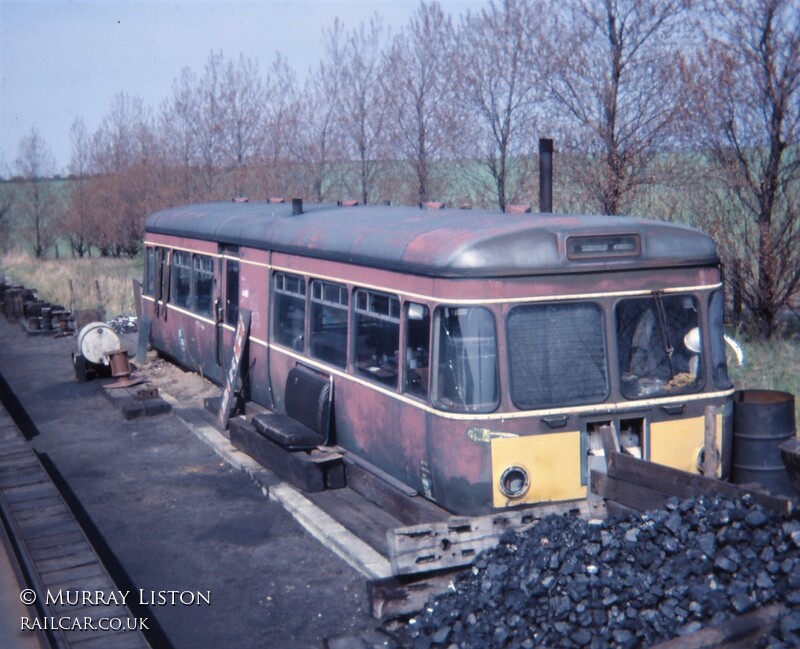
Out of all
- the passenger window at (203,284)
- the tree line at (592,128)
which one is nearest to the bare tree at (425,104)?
the tree line at (592,128)

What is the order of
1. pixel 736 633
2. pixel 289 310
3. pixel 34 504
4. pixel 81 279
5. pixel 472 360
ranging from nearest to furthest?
pixel 736 633 → pixel 472 360 → pixel 34 504 → pixel 289 310 → pixel 81 279

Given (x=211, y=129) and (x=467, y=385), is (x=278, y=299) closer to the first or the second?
(x=467, y=385)

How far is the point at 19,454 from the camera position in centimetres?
1020

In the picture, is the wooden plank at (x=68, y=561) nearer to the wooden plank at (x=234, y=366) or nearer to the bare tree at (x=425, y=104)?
the wooden plank at (x=234, y=366)

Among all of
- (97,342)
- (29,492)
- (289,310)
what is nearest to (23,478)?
(29,492)

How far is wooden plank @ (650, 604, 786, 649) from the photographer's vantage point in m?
4.84

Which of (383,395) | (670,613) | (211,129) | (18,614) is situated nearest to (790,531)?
(670,613)

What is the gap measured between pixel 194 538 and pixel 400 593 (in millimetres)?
2647

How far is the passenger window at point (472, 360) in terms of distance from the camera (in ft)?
22.5

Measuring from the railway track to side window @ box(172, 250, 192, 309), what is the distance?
5397 mm

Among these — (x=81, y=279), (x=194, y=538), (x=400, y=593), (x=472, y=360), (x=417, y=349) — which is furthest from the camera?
(x=81, y=279)

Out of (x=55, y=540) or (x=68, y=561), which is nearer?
(x=68, y=561)

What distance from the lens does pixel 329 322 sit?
363 inches

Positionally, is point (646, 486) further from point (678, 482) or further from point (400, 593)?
point (400, 593)
